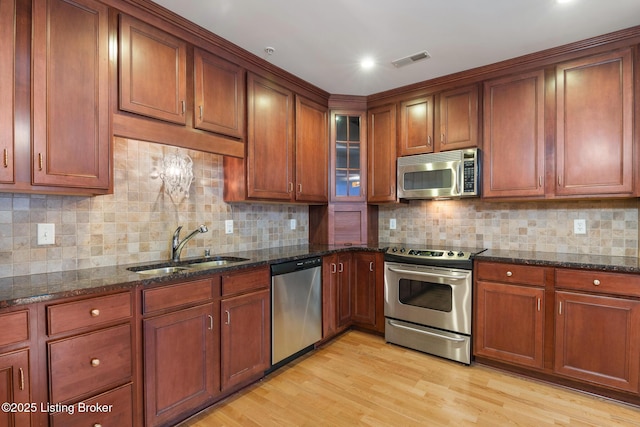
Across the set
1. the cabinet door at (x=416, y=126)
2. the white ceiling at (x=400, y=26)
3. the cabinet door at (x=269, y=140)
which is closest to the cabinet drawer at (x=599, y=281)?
the cabinet door at (x=416, y=126)

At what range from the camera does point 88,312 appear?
1.49 meters

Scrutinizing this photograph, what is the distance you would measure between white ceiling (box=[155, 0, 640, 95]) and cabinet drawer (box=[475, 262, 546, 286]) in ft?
5.59

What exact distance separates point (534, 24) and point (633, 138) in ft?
3.55

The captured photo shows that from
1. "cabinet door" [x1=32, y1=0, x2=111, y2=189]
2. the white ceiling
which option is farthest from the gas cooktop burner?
"cabinet door" [x1=32, y1=0, x2=111, y2=189]

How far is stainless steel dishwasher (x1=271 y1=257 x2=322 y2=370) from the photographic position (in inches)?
97.8

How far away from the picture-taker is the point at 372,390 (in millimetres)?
2311

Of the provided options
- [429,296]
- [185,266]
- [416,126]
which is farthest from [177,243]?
[416,126]

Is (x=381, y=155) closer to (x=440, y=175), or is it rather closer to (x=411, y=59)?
(x=440, y=175)

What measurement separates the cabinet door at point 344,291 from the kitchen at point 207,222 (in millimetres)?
623

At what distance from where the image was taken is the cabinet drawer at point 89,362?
4.61 feet

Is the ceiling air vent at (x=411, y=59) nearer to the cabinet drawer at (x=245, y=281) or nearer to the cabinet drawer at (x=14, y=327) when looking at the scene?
the cabinet drawer at (x=245, y=281)

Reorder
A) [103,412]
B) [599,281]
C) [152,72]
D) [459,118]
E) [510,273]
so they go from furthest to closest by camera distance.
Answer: [459,118] → [510,273] → [599,281] → [152,72] → [103,412]

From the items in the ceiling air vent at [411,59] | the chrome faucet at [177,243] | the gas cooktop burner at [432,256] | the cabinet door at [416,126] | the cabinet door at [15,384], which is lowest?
the cabinet door at [15,384]

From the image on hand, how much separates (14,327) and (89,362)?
1.15 feet
